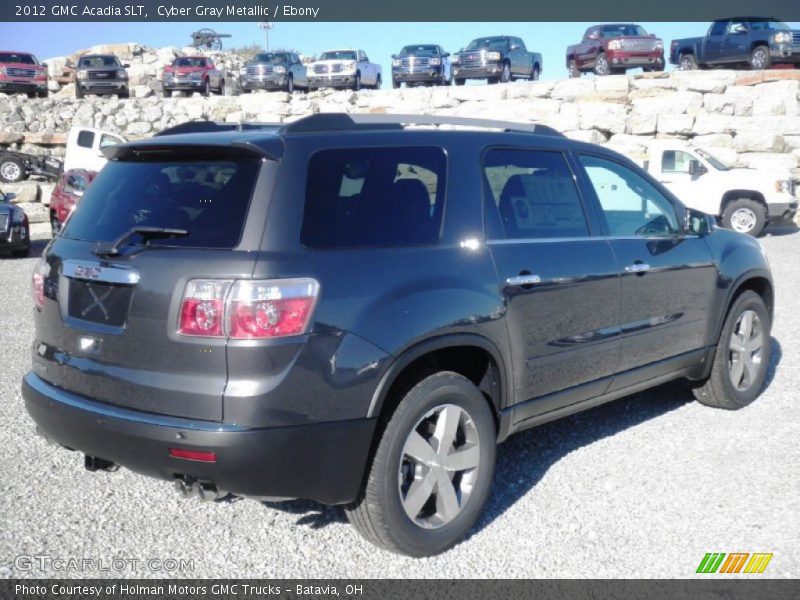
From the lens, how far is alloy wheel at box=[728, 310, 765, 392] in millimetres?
5797

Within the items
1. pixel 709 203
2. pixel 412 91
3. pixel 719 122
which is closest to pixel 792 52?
pixel 719 122

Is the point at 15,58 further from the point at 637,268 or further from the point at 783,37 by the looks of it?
the point at 637,268

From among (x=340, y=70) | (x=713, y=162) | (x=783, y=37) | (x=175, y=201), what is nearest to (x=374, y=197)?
(x=175, y=201)

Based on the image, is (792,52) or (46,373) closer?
(46,373)

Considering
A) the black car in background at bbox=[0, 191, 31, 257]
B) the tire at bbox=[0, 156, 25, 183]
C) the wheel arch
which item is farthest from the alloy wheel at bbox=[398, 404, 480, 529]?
the tire at bbox=[0, 156, 25, 183]

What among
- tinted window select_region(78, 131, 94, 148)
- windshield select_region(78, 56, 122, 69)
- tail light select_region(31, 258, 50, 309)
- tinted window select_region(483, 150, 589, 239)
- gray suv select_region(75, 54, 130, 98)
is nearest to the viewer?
tail light select_region(31, 258, 50, 309)

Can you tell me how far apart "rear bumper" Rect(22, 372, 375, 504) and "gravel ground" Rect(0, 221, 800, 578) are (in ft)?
1.61

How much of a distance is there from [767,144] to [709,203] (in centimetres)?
600

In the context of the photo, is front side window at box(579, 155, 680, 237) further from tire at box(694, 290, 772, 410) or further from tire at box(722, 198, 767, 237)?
tire at box(722, 198, 767, 237)

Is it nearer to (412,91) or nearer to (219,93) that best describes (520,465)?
(412,91)

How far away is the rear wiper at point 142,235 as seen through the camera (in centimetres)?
333

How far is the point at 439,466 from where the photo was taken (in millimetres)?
3648

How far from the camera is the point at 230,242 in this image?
10.5ft

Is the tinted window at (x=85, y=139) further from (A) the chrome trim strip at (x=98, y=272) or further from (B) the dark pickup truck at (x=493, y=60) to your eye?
(A) the chrome trim strip at (x=98, y=272)
